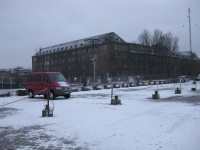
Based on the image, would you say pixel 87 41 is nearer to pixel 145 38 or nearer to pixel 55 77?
pixel 145 38

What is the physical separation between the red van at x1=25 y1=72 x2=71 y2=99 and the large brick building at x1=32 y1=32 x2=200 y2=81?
177 ft

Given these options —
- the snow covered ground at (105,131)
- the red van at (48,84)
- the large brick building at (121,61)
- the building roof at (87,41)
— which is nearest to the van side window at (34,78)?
the red van at (48,84)

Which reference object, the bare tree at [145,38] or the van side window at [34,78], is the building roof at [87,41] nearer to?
the bare tree at [145,38]

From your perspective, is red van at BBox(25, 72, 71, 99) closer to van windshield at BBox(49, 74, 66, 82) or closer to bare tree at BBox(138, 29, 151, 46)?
van windshield at BBox(49, 74, 66, 82)

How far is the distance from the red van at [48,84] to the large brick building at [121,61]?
54000 millimetres

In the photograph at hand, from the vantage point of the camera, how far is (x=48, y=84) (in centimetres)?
2562

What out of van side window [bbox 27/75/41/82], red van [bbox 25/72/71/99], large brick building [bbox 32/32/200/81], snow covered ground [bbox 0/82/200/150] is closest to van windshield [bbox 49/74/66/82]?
red van [bbox 25/72/71/99]

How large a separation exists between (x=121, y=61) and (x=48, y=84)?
72.8 m

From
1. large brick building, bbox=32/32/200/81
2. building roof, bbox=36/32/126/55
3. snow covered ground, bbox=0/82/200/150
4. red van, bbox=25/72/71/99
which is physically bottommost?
snow covered ground, bbox=0/82/200/150

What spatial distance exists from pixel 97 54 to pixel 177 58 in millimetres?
28771

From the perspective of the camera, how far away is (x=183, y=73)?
98.4 meters

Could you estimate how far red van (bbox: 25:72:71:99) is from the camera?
25469 millimetres

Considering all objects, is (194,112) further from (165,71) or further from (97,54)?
(97,54)

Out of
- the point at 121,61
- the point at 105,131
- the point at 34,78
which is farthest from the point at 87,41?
the point at 105,131
